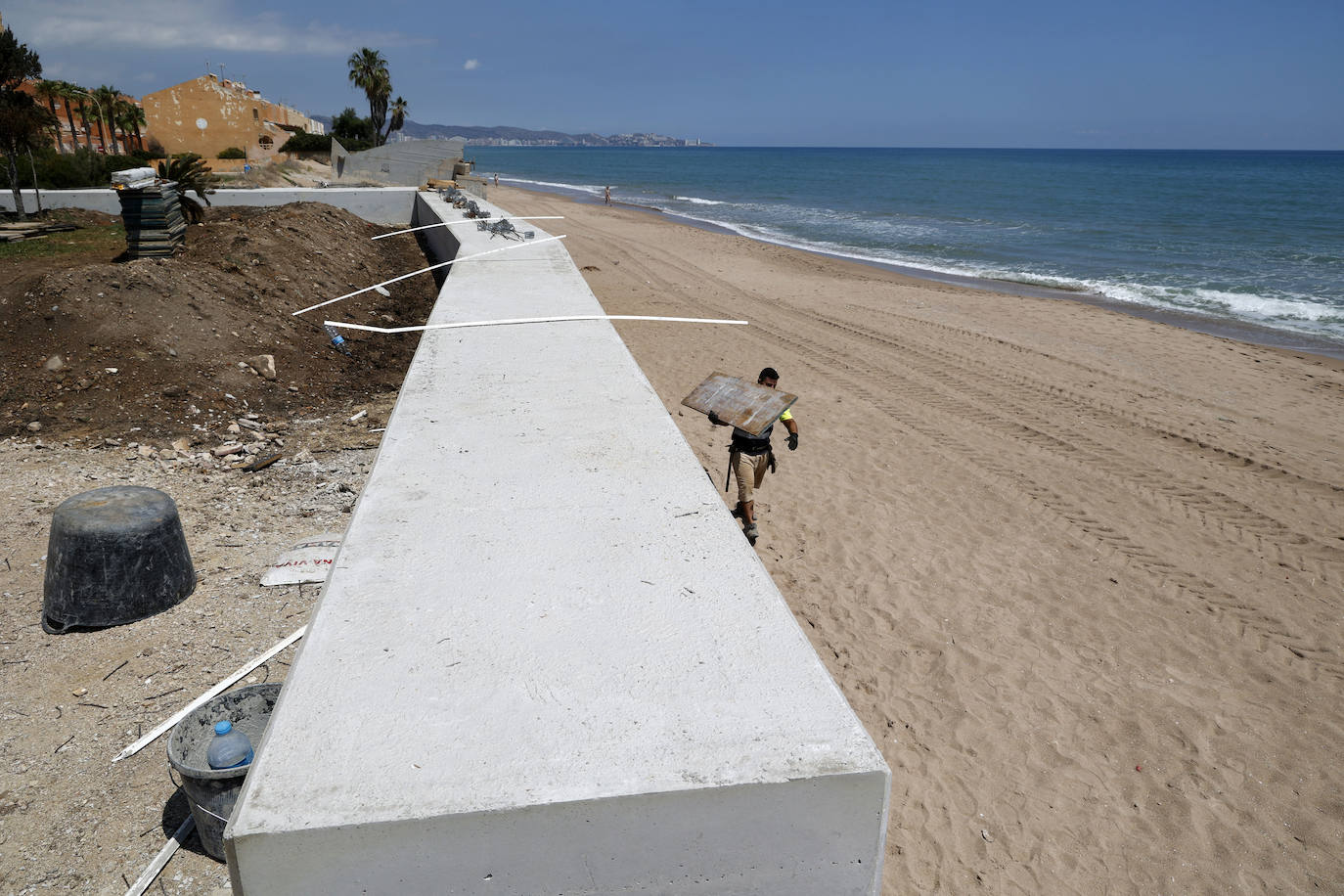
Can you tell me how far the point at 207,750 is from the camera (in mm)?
3160

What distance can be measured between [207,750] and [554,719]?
1577mm

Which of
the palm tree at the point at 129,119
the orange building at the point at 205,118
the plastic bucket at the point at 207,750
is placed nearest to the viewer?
the plastic bucket at the point at 207,750

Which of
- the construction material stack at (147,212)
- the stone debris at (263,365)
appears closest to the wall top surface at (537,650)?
the stone debris at (263,365)

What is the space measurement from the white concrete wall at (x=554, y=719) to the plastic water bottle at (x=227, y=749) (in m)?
0.53

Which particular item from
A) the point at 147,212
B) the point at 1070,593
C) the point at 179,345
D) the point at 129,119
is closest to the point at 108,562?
the point at 179,345

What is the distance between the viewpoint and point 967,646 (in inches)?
208

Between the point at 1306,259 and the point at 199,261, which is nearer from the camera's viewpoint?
the point at 199,261

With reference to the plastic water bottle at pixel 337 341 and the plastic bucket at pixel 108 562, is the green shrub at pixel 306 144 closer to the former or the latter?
the plastic water bottle at pixel 337 341

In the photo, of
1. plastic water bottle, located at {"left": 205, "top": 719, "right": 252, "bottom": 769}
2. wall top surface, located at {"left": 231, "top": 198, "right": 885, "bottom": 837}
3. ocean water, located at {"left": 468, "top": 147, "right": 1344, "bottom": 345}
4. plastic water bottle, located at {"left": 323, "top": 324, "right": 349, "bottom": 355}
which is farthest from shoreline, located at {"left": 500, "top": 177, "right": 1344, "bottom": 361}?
plastic water bottle, located at {"left": 205, "top": 719, "right": 252, "bottom": 769}

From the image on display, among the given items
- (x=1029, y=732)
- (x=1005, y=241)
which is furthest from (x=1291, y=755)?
(x=1005, y=241)

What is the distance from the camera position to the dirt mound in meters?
7.60

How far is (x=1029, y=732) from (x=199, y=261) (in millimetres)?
11742

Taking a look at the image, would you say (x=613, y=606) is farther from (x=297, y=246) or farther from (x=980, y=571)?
(x=297, y=246)

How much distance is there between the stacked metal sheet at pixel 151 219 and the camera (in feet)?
37.6
